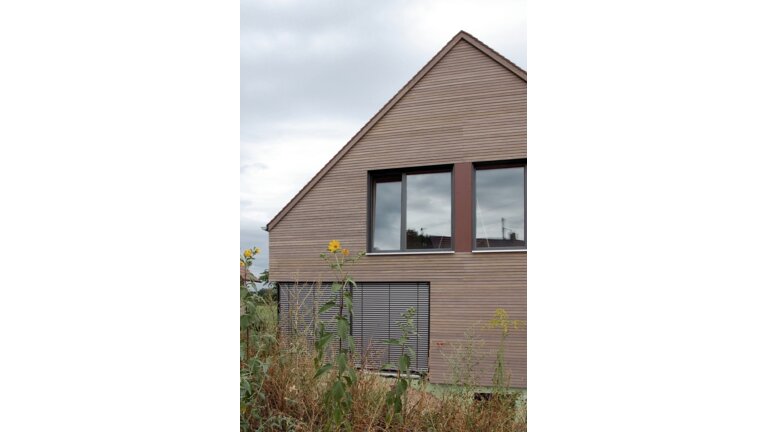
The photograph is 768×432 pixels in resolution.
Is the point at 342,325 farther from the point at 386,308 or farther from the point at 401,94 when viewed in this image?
Answer: the point at 401,94

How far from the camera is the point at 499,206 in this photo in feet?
25.8

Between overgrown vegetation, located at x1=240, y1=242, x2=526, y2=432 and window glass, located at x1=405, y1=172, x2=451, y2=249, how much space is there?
5.44 meters

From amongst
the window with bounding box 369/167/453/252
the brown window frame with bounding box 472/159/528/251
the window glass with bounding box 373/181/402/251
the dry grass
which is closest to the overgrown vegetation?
the dry grass

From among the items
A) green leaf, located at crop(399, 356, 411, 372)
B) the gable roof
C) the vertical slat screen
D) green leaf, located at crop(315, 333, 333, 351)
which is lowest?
the vertical slat screen

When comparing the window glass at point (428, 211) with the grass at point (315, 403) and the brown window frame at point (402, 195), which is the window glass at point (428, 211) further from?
the grass at point (315, 403)

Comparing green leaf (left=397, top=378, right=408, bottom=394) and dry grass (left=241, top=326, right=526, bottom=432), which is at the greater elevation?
green leaf (left=397, top=378, right=408, bottom=394)

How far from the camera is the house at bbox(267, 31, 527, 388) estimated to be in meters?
7.64

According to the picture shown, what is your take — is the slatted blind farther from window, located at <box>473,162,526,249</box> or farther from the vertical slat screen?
window, located at <box>473,162,526,249</box>

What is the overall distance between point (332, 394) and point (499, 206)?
5.99m
